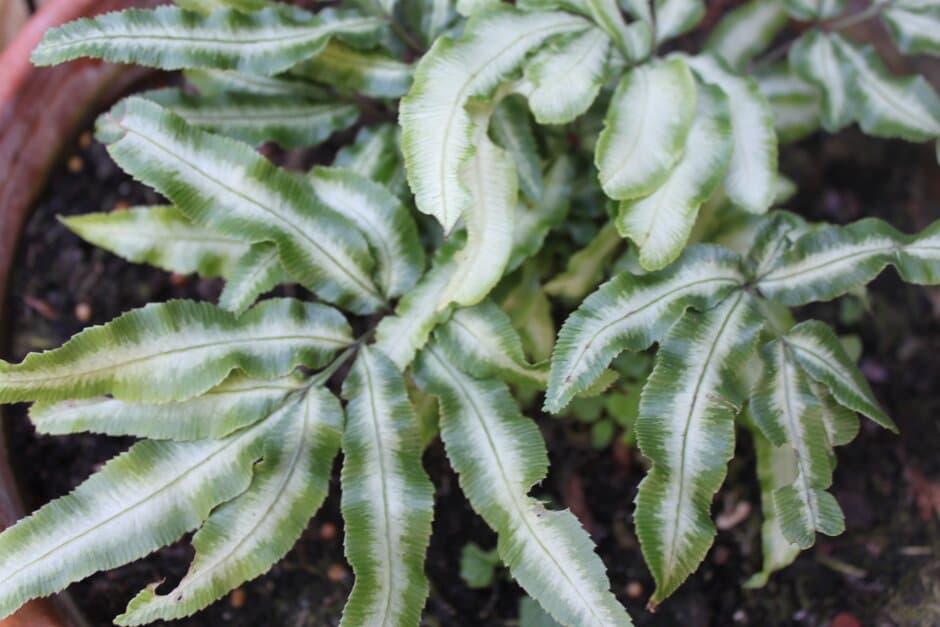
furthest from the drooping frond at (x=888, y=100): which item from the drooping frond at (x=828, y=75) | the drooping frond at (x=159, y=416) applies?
the drooping frond at (x=159, y=416)

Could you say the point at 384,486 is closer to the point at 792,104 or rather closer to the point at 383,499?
the point at 383,499

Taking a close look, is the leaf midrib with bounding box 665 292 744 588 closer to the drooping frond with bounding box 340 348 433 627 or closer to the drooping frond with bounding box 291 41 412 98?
the drooping frond with bounding box 340 348 433 627

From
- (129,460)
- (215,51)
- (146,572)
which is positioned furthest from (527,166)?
(146,572)

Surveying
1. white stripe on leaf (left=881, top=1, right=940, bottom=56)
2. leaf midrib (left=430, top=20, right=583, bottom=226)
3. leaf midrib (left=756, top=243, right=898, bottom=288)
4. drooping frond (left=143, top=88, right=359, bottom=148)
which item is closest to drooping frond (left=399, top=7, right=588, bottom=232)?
leaf midrib (left=430, top=20, right=583, bottom=226)

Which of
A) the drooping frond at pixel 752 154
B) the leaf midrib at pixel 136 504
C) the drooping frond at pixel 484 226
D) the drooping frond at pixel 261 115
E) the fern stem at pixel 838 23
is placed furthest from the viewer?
the fern stem at pixel 838 23

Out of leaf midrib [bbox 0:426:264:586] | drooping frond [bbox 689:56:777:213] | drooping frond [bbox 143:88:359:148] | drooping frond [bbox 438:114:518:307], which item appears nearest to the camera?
leaf midrib [bbox 0:426:264:586]

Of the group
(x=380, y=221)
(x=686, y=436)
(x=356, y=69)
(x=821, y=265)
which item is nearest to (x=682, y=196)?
(x=821, y=265)

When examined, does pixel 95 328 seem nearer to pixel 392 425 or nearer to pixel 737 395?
pixel 392 425

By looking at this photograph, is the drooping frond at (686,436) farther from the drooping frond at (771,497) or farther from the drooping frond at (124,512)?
the drooping frond at (124,512)
